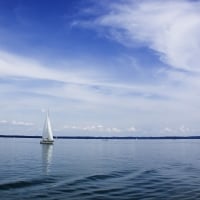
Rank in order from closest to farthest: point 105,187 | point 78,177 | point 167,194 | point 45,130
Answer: point 167,194 → point 105,187 → point 78,177 → point 45,130

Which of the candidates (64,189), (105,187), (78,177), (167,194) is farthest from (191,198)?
(78,177)

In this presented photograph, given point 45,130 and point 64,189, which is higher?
point 45,130

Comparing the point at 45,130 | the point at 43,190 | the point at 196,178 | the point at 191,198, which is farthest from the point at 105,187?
the point at 45,130

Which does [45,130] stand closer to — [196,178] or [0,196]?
[196,178]

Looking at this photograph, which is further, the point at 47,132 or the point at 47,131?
the point at 47,132

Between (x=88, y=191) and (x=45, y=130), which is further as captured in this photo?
(x=45, y=130)

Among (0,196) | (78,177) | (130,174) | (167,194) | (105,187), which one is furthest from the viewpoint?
(130,174)

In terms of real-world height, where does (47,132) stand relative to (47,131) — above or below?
below

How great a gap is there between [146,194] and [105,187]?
5097mm

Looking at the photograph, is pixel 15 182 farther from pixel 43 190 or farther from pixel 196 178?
pixel 196 178

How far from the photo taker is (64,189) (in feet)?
122

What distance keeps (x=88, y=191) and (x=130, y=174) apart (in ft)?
51.3

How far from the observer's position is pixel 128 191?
37438 millimetres

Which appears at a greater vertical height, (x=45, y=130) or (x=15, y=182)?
(x=45, y=130)
